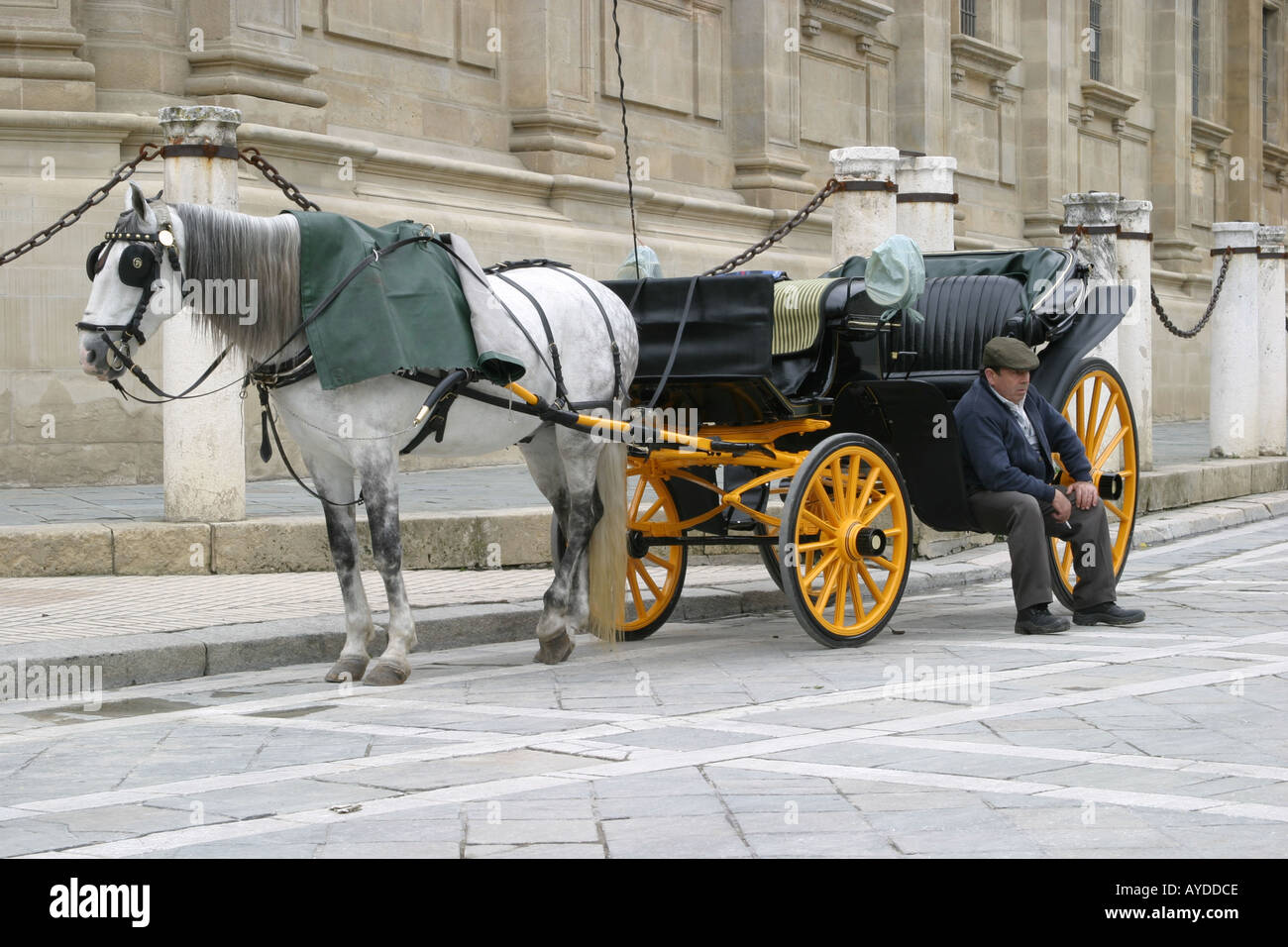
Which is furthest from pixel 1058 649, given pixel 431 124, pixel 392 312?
pixel 431 124

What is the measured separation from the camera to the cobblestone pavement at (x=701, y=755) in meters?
4.62

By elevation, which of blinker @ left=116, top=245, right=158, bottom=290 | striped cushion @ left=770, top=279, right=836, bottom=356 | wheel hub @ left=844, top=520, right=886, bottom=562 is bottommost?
wheel hub @ left=844, top=520, right=886, bottom=562

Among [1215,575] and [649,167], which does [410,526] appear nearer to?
[1215,575]

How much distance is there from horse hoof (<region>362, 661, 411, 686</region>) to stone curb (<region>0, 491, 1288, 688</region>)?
0.58 m

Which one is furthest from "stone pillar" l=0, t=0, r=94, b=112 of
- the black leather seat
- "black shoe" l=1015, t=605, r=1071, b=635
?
"black shoe" l=1015, t=605, r=1071, b=635

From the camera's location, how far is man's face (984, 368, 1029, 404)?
884 cm

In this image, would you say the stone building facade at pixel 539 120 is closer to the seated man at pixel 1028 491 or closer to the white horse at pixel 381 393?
the white horse at pixel 381 393

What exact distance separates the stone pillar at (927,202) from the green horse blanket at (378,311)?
6.89m

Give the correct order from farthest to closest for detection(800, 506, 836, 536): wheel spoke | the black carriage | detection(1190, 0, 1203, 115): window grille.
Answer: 1. detection(1190, 0, 1203, 115): window grille
2. the black carriage
3. detection(800, 506, 836, 536): wheel spoke

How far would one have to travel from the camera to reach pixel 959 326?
959 centimetres

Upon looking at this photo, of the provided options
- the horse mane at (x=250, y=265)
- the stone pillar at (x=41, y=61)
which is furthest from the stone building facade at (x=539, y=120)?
the horse mane at (x=250, y=265)

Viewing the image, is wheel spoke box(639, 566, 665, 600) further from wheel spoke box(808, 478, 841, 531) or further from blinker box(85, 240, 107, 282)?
blinker box(85, 240, 107, 282)
